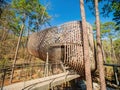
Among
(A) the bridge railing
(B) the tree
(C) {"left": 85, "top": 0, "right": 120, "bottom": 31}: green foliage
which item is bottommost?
(A) the bridge railing

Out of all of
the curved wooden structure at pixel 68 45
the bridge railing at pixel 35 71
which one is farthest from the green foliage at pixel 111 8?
the bridge railing at pixel 35 71

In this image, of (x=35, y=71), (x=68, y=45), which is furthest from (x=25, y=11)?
(x=68, y=45)

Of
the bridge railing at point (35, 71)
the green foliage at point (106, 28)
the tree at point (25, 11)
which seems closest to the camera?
the bridge railing at point (35, 71)

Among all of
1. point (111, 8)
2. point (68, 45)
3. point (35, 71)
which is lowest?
point (35, 71)

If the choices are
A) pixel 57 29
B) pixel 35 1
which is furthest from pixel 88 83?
pixel 35 1

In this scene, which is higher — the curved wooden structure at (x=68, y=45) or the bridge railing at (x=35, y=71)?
the curved wooden structure at (x=68, y=45)

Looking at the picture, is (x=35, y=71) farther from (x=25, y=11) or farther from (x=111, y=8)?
(x=111, y=8)

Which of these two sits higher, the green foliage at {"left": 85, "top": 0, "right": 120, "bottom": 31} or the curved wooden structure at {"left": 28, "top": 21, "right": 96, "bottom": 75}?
the green foliage at {"left": 85, "top": 0, "right": 120, "bottom": 31}

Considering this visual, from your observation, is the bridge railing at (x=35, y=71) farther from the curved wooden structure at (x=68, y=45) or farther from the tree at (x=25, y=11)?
the tree at (x=25, y=11)

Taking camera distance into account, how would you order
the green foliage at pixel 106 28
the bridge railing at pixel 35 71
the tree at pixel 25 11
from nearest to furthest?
the bridge railing at pixel 35 71
the tree at pixel 25 11
the green foliage at pixel 106 28

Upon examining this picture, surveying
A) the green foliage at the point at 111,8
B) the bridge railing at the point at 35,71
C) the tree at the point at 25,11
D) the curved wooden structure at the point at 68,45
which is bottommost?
the bridge railing at the point at 35,71

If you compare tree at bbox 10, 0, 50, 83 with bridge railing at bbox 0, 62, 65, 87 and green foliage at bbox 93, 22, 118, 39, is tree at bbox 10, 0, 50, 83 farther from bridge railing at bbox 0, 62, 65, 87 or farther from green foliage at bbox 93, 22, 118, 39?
green foliage at bbox 93, 22, 118, 39

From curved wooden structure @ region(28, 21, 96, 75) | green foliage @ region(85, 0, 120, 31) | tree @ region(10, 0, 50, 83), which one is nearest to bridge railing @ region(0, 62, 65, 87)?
curved wooden structure @ region(28, 21, 96, 75)

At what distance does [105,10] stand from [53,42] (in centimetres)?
481
